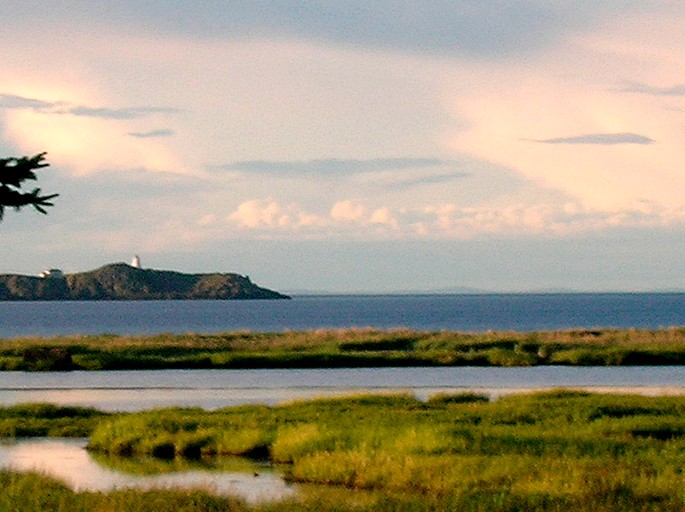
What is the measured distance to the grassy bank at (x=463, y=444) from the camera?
76.0ft

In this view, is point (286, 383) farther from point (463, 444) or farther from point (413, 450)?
point (413, 450)

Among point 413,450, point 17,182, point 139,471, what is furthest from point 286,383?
point 17,182

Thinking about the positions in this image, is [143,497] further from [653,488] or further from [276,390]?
[276,390]

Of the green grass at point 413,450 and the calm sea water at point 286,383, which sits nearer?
the green grass at point 413,450

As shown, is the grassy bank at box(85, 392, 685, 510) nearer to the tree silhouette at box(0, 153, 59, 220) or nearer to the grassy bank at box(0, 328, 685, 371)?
the tree silhouette at box(0, 153, 59, 220)

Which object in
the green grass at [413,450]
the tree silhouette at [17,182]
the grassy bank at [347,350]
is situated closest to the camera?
the tree silhouette at [17,182]

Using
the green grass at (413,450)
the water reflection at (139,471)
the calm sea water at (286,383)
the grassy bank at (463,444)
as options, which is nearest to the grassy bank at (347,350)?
the calm sea water at (286,383)

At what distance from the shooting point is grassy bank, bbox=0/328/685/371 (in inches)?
2795

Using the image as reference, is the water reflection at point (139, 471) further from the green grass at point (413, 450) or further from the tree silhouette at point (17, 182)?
the tree silhouette at point (17, 182)

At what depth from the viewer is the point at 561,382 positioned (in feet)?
186

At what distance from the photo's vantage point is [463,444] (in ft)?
96.4

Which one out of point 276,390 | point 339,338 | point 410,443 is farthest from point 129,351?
point 410,443

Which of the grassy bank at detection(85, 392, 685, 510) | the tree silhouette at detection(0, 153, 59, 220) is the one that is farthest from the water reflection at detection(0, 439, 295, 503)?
the tree silhouette at detection(0, 153, 59, 220)

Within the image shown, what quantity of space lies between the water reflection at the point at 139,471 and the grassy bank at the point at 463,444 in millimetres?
893
